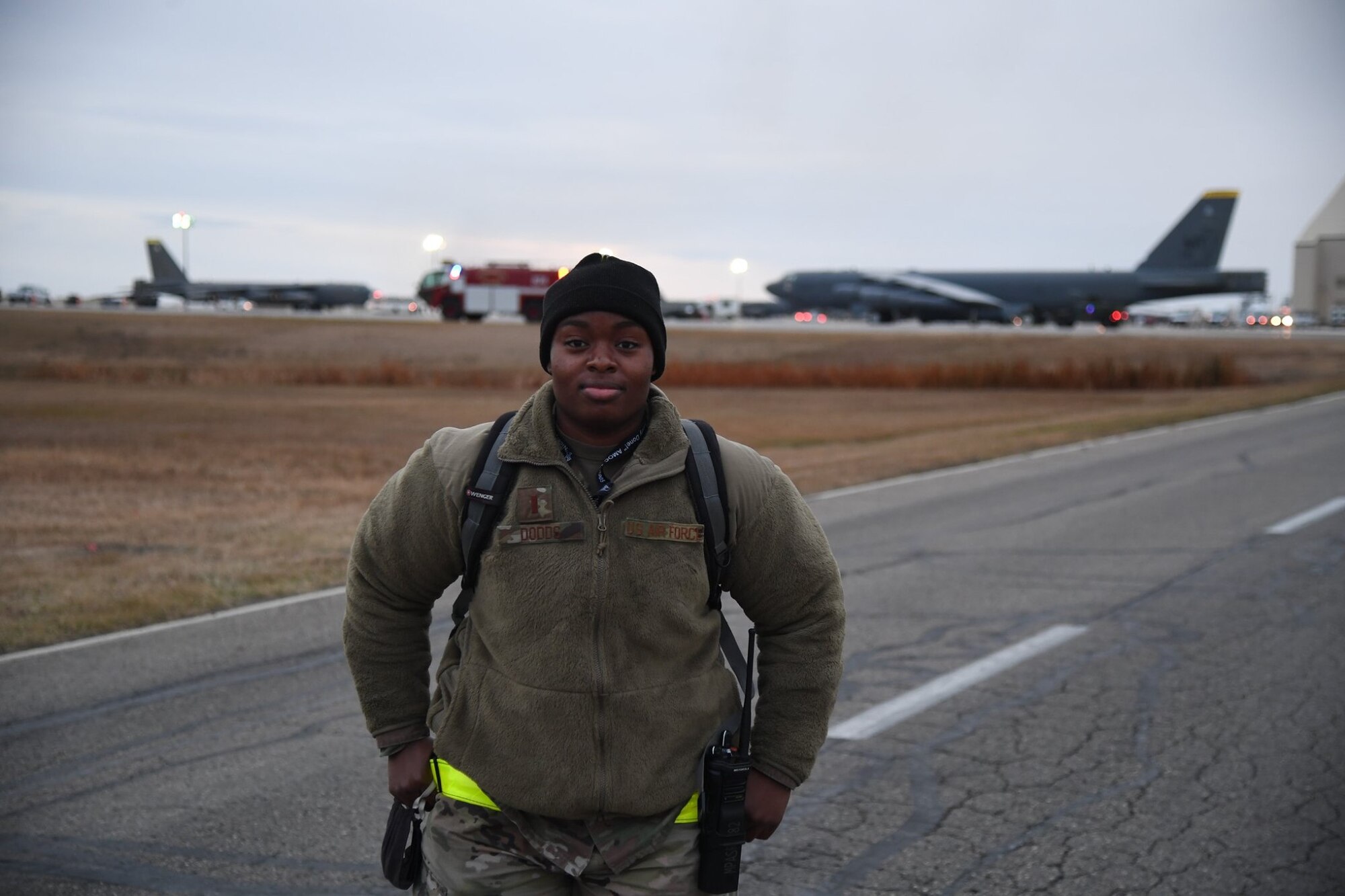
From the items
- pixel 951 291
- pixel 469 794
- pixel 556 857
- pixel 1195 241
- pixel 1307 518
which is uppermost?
pixel 1195 241

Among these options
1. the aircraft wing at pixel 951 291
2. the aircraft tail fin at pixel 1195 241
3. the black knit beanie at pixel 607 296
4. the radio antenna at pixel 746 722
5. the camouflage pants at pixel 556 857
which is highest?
the aircraft tail fin at pixel 1195 241

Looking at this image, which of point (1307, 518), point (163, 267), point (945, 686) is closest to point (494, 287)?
point (163, 267)

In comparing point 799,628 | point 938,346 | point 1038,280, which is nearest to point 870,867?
point 799,628

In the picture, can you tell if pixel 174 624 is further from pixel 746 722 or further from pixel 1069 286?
pixel 1069 286

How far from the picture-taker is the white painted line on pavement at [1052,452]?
16144 millimetres

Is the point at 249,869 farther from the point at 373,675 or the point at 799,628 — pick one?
the point at 799,628

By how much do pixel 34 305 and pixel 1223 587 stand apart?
10348 centimetres

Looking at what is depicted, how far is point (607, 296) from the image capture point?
9.00ft

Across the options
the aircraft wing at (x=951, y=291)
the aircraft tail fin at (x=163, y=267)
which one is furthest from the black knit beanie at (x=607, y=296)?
the aircraft tail fin at (x=163, y=267)

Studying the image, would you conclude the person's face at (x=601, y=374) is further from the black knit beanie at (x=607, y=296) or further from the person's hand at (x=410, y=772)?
the person's hand at (x=410, y=772)

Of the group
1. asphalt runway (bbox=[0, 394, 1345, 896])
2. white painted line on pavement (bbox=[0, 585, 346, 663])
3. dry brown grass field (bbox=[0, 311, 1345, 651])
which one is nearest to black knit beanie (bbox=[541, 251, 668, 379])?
asphalt runway (bbox=[0, 394, 1345, 896])

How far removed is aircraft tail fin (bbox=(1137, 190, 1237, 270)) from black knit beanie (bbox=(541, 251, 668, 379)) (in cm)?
8166

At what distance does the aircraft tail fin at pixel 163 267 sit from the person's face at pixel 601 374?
393ft

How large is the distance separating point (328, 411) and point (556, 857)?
2871 centimetres
